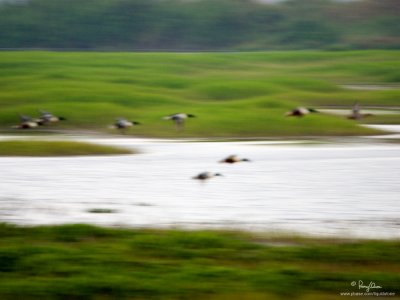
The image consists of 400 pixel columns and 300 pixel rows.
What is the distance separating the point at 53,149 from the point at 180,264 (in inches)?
665

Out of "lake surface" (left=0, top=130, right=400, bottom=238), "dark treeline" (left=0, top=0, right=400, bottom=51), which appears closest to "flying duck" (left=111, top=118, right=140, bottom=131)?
"lake surface" (left=0, top=130, right=400, bottom=238)

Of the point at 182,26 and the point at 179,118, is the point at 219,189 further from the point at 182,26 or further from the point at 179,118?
the point at 182,26

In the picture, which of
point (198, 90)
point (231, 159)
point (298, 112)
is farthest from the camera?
point (198, 90)

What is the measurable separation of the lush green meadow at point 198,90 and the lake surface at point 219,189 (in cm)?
463

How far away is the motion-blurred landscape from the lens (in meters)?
13.5

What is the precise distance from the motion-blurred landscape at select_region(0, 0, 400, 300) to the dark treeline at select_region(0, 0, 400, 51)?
3000 cm

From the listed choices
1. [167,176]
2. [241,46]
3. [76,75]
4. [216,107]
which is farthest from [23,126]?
[241,46]

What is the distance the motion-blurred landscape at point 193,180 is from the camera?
44.4 feet

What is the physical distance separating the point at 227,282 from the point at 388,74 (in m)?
55.3

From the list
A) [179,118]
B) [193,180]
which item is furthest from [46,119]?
[193,180]

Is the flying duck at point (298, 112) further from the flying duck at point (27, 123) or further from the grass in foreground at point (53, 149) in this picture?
the flying duck at point (27, 123)

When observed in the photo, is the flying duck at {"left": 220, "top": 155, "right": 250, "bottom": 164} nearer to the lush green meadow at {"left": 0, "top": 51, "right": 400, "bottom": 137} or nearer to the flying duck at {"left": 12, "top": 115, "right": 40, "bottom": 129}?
the lush green meadow at {"left": 0, "top": 51, "right": 400, "bottom": 137}

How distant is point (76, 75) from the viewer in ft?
185

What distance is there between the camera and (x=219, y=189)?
23875mm
